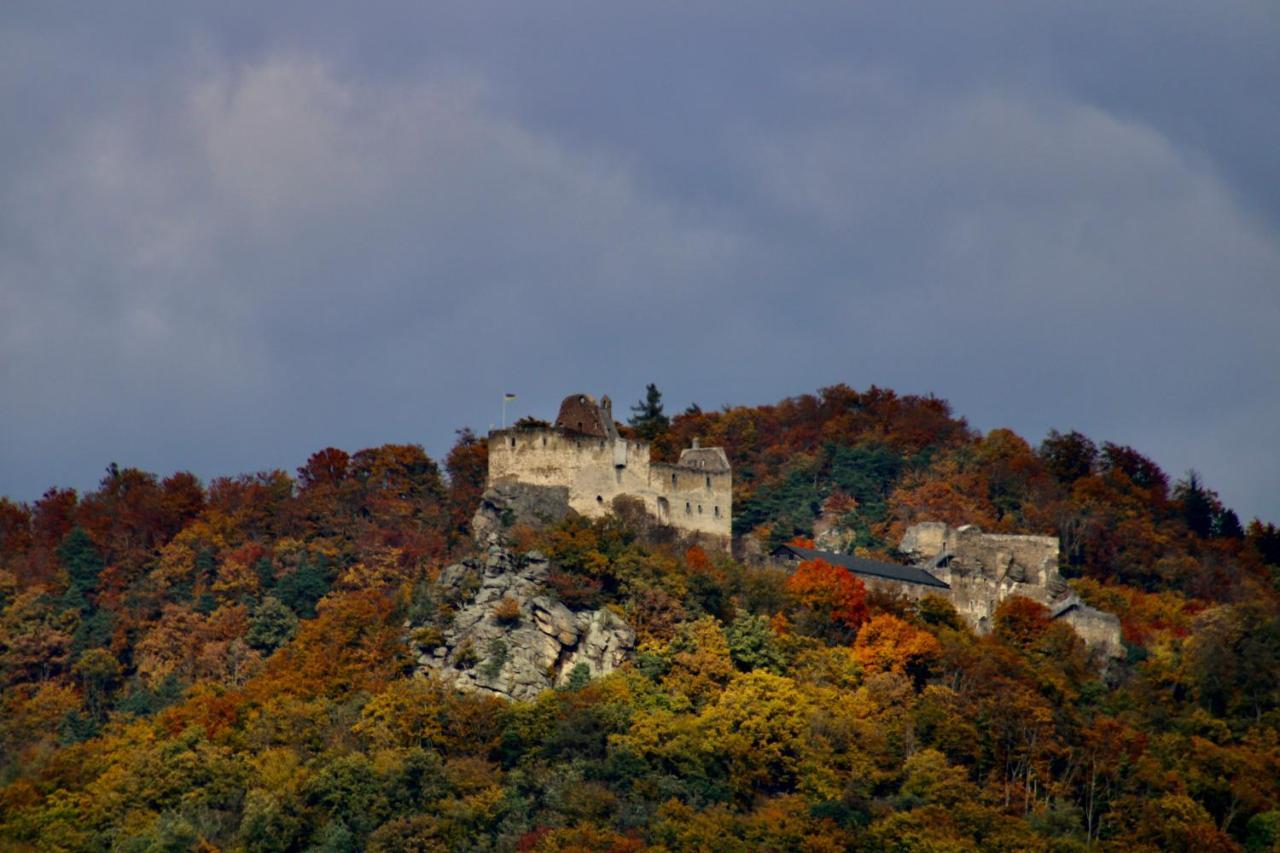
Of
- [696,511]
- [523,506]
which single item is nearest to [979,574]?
[696,511]

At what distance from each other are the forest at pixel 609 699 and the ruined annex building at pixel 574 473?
1.23m

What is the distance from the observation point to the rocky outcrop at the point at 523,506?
240ft

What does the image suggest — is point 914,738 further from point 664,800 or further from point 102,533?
point 102,533

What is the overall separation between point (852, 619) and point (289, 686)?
1700 centimetres

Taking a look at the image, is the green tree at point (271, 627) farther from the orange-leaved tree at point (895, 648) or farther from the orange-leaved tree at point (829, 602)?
the orange-leaved tree at point (895, 648)

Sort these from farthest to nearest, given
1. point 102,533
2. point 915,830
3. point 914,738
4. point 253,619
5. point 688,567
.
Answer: point 102,533
point 253,619
point 688,567
point 914,738
point 915,830

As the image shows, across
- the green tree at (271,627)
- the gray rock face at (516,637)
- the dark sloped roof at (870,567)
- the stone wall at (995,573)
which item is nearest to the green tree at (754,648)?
the gray rock face at (516,637)

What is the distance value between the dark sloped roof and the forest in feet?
5.41

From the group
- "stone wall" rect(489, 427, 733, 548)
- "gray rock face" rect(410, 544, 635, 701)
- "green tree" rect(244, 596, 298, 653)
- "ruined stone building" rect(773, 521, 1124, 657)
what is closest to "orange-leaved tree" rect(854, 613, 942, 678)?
"ruined stone building" rect(773, 521, 1124, 657)

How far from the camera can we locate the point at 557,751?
214 feet

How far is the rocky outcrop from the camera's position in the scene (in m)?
73.1

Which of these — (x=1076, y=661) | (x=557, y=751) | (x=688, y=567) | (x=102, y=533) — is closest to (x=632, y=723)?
(x=557, y=751)

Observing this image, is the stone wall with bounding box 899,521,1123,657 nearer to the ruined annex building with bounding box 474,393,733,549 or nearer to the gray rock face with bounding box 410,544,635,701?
the ruined annex building with bounding box 474,393,733,549

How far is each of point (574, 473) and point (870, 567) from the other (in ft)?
36.5
